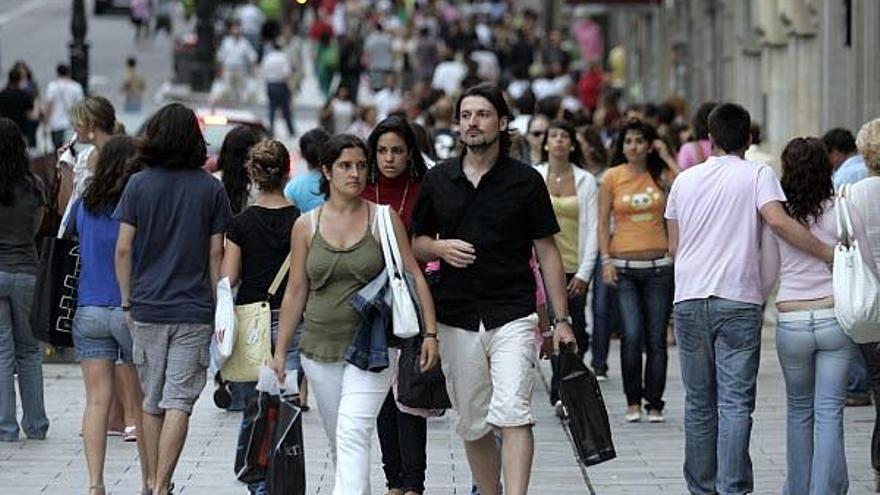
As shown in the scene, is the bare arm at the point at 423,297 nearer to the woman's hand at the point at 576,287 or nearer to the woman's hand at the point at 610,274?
Result: the woman's hand at the point at 576,287

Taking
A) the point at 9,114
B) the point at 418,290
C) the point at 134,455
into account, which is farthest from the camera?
the point at 9,114

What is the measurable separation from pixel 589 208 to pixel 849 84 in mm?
6741

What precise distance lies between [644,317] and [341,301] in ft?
15.1

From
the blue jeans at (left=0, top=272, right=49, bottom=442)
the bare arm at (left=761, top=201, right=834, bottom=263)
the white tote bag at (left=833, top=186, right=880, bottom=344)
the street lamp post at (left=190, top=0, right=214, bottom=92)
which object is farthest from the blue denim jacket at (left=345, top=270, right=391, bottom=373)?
the street lamp post at (left=190, top=0, right=214, bottom=92)

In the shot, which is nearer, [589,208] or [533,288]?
[533,288]

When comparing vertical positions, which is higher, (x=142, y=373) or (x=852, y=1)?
(x=852, y=1)

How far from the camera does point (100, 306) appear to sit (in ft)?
36.2

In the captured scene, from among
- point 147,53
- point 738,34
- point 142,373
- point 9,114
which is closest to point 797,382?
point 142,373

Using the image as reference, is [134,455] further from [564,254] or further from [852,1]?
[852,1]

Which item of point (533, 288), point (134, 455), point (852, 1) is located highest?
point (852, 1)

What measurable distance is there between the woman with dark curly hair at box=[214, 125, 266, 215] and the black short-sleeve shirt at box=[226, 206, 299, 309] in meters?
1.42

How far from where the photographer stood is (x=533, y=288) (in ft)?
32.8

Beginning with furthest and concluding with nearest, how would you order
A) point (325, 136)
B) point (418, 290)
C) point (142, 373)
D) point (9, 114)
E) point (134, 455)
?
point (9, 114), point (325, 136), point (134, 455), point (142, 373), point (418, 290)

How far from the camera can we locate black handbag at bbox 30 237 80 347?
11.7m
